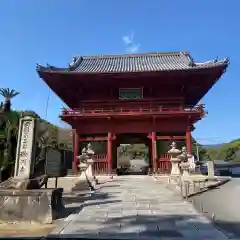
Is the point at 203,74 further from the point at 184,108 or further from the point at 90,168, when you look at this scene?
the point at 90,168

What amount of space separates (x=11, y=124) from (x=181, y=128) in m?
15.3

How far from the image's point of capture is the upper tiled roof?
28284 millimetres

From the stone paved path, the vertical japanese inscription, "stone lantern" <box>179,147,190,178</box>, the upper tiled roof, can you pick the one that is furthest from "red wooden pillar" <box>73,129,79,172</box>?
the vertical japanese inscription

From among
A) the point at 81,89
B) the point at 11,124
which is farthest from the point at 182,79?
the point at 11,124

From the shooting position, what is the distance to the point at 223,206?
34.2 ft

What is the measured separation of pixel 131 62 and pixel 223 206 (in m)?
23.8

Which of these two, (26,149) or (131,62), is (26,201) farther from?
(131,62)

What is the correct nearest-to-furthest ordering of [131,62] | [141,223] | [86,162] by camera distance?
[141,223] → [86,162] → [131,62]

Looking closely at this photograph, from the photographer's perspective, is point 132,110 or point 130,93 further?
point 130,93

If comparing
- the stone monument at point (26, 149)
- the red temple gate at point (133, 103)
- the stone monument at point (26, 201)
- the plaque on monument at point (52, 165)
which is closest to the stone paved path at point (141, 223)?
the stone monument at point (26, 201)

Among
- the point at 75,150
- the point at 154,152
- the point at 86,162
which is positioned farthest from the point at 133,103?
the point at 86,162

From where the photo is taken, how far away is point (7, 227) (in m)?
7.08

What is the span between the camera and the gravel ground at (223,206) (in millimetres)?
7030

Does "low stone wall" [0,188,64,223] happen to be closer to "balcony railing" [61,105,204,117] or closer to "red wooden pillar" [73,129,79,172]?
"red wooden pillar" [73,129,79,172]
